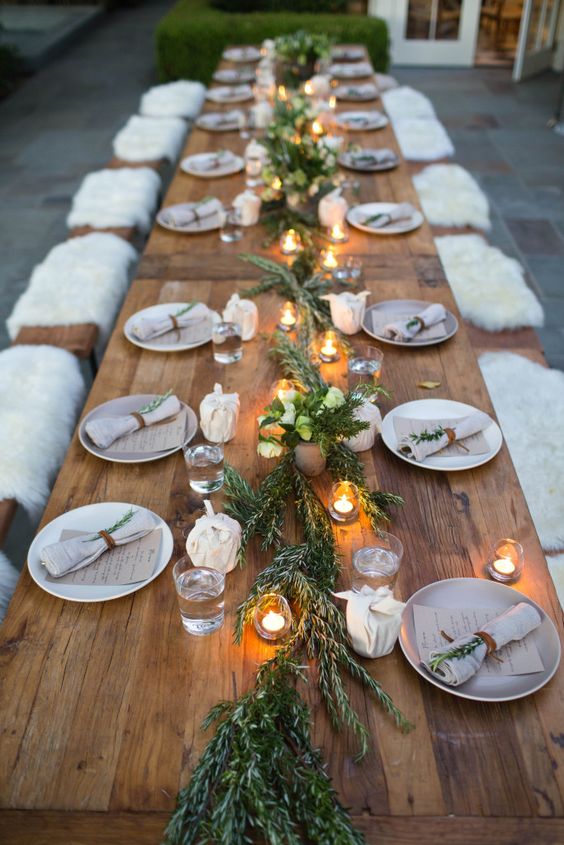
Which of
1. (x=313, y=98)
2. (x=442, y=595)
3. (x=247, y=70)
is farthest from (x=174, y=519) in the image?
(x=247, y=70)

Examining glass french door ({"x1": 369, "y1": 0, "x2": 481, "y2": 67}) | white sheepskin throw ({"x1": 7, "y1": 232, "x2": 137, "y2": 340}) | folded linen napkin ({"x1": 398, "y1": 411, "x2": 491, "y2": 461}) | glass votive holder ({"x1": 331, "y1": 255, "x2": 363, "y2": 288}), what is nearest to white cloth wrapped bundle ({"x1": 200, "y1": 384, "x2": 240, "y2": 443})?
folded linen napkin ({"x1": 398, "y1": 411, "x2": 491, "y2": 461})

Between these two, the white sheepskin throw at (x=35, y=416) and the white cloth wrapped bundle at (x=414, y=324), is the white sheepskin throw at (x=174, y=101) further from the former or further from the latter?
the white cloth wrapped bundle at (x=414, y=324)

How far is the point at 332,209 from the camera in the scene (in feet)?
8.86

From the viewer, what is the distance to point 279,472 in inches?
62.4

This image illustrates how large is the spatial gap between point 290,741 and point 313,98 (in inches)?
138

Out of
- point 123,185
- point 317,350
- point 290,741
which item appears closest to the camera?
point 290,741

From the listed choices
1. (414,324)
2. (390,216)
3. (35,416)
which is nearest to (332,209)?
(390,216)

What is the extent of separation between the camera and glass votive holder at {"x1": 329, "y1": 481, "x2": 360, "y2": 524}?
1.53 metres

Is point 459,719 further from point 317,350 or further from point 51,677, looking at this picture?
point 317,350

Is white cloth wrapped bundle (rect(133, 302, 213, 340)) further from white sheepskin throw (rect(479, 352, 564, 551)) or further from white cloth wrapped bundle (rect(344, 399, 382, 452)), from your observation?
white sheepskin throw (rect(479, 352, 564, 551))

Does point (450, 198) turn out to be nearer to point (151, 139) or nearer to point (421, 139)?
point (421, 139)

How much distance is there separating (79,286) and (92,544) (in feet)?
5.69

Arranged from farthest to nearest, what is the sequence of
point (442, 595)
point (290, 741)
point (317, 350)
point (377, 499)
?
point (317, 350), point (377, 499), point (442, 595), point (290, 741)

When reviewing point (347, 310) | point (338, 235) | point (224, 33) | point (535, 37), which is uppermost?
point (347, 310)
